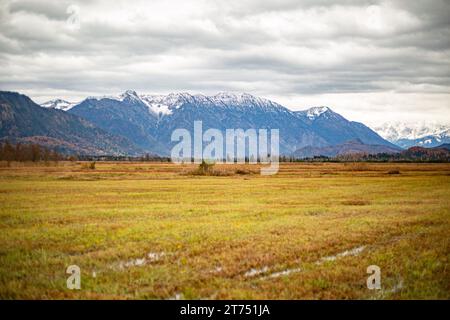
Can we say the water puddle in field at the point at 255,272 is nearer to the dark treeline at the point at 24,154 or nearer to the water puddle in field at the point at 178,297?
the water puddle in field at the point at 178,297

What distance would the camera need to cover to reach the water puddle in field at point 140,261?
17.6 meters

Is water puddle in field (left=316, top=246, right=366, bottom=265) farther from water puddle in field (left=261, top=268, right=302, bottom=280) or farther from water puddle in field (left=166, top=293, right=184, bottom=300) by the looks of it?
water puddle in field (left=166, top=293, right=184, bottom=300)

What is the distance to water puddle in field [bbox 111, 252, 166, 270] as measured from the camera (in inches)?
693

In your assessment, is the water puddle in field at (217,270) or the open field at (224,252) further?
the water puddle in field at (217,270)

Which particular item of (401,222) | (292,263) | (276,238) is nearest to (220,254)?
(292,263)

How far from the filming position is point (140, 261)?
1848cm

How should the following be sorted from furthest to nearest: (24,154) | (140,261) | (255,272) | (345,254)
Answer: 1. (24,154)
2. (345,254)
3. (140,261)
4. (255,272)

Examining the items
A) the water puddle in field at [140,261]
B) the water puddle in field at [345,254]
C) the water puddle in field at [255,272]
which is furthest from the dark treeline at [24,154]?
the water puddle in field at [255,272]

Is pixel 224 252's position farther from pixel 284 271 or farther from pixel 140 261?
pixel 140 261

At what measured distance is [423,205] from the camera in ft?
130

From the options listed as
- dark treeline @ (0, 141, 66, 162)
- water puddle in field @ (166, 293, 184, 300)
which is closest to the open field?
water puddle in field @ (166, 293, 184, 300)

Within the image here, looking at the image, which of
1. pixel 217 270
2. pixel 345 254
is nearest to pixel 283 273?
pixel 217 270
